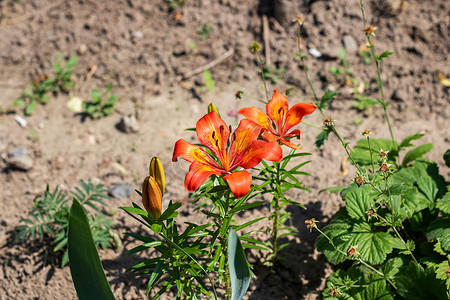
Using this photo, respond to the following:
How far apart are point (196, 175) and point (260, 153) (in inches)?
9.7

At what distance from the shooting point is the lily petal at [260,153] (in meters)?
1.51

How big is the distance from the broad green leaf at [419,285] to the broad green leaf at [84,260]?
1.26m

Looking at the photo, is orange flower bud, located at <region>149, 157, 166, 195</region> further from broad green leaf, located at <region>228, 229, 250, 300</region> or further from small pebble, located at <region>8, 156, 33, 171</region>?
small pebble, located at <region>8, 156, 33, 171</region>

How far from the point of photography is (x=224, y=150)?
66.2 inches

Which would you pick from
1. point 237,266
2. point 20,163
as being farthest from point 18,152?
point 237,266

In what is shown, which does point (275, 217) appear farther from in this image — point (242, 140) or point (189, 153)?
point (189, 153)

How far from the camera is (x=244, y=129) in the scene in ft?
5.45

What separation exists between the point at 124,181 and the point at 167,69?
1.17 meters

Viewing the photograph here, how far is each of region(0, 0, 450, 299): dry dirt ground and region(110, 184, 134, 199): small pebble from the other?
0.16ft

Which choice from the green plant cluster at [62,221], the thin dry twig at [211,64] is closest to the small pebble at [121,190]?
the green plant cluster at [62,221]

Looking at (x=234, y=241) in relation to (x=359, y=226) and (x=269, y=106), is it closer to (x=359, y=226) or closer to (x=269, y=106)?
(x=269, y=106)

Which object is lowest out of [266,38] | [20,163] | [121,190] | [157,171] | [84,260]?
[84,260]

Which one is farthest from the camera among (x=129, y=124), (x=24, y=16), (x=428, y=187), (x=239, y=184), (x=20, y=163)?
(x=24, y=16)

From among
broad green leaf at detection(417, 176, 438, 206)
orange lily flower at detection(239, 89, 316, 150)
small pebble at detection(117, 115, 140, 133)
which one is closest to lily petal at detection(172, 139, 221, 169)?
orange lily flower at detection(239, 89, 316, 150)
